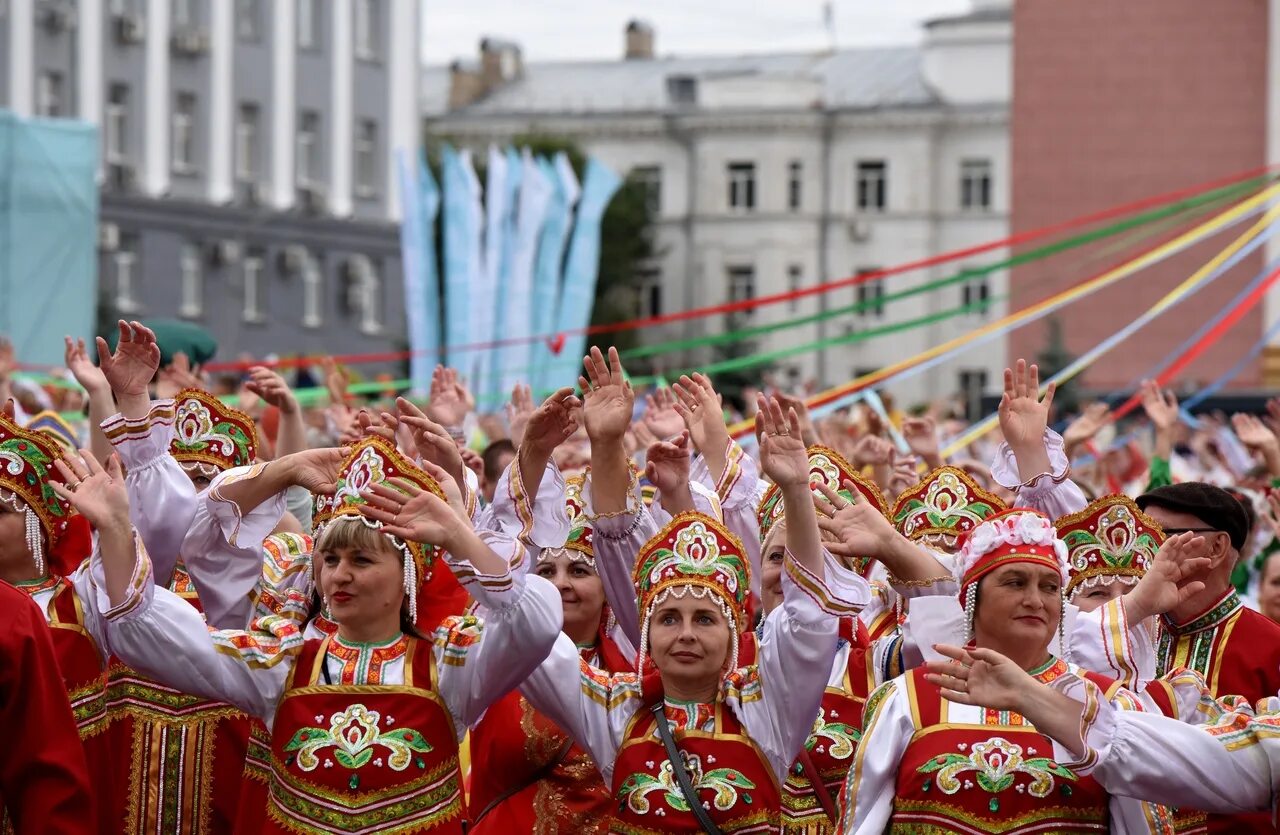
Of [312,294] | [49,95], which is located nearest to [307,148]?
[312,294]

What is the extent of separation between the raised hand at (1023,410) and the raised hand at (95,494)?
8.92ft

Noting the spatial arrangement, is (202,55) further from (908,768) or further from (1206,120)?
(908,768)

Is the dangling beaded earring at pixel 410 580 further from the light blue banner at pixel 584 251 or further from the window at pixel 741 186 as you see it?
the window at pixel 741 186

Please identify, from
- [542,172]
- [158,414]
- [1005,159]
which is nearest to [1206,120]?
[542,172]

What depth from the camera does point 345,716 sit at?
5.35 m

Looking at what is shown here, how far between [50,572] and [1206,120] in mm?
34688

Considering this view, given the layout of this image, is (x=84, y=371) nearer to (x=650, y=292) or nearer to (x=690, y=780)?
(x=690, y=780)

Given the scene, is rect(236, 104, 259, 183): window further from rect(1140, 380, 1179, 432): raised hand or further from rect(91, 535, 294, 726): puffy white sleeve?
rect(91, 535, 294, 726): puffy white sleeve

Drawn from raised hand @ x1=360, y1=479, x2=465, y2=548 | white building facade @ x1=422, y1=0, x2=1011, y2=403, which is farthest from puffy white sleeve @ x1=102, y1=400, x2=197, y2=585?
white building facade @ x1=422, y1=0, x2=1011, y2=403

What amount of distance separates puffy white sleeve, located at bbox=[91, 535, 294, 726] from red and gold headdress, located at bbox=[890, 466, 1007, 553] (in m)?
1.88

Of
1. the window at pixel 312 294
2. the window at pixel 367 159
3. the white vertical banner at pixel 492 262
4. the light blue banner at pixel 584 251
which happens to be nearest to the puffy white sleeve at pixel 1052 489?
the white vertical banner at pixel 492 262

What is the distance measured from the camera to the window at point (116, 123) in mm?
38688

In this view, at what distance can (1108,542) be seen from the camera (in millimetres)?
6363

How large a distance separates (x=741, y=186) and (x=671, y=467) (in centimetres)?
5261
